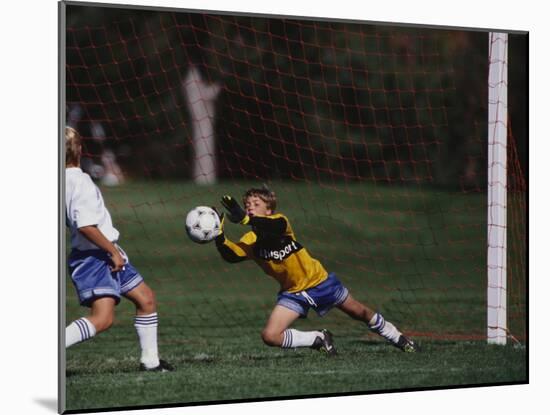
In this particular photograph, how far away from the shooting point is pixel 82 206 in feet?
24.5

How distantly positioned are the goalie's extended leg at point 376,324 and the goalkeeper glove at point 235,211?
37.6 inches

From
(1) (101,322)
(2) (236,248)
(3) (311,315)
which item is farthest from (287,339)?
(3) (311,315)

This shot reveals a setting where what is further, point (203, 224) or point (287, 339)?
point (287, 339)

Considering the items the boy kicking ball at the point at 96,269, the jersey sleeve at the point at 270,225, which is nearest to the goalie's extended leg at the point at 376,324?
the jersey sleeve at the point at 270,225

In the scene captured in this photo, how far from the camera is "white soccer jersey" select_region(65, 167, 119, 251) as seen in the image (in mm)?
7414

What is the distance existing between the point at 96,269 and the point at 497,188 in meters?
2.97

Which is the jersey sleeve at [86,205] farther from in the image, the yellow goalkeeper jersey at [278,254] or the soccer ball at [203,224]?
the yellow goalkeeper jersey at [278,254]

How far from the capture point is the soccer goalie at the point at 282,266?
26.7 feet

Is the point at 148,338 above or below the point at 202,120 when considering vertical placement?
below

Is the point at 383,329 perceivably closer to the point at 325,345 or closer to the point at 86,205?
the point at 325,345

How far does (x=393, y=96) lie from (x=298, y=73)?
33.3 inches

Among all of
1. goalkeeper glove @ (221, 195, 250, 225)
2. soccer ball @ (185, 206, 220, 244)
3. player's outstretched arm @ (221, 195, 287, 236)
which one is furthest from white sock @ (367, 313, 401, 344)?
soccer ball @ (185, 206, 220, 244)

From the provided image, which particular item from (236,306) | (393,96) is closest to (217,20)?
(393,96)

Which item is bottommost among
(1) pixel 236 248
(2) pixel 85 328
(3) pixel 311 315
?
(2) pixel 85 328
